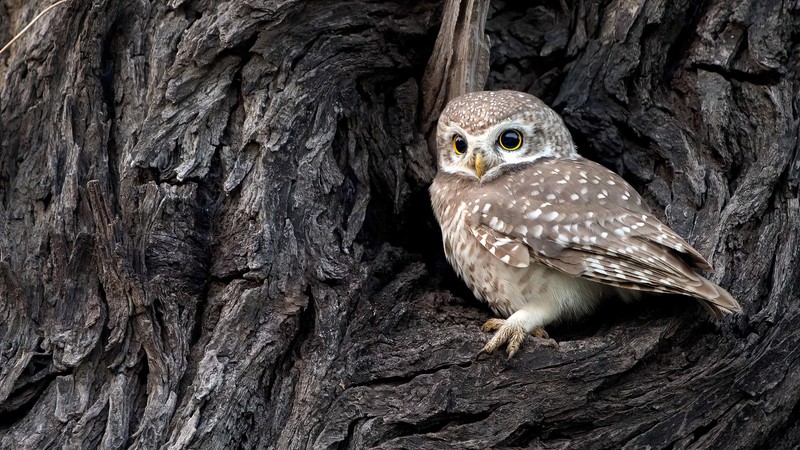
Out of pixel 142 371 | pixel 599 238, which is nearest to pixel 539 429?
pixel 599 238

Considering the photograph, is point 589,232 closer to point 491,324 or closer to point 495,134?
point 491,324

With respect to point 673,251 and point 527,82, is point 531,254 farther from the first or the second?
point 527,82

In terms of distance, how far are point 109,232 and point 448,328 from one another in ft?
4.27

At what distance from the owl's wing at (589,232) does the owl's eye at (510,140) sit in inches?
5.5

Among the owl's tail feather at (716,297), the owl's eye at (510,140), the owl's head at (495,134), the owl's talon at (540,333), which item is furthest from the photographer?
the owl's eye at (510,140)

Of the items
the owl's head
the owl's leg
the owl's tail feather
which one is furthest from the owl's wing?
the owl's leg

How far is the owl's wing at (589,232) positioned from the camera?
2.95 meters

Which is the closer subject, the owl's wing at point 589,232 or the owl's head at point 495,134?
the owl's wing at point 589,232

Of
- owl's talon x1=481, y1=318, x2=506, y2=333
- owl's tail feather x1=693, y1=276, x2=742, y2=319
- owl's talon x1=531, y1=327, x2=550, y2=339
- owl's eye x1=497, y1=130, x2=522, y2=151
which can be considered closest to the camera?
owl's tail feather x1=693, y1=276, x2=742, y2=319

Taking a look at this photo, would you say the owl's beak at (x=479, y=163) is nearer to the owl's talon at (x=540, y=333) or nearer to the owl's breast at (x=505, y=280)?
the owl's breast at (x=505, y=280)

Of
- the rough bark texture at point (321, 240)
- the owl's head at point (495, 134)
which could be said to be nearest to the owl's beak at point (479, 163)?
the owl's head at point (495, 134)

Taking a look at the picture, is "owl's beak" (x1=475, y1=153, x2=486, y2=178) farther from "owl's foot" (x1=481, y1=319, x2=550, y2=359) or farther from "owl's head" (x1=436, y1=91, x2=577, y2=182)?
"owl's foot" (x1=481, y1=319, x2=550, y2=359)

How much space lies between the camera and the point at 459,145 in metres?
3.81

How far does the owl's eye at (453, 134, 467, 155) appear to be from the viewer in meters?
3.77
